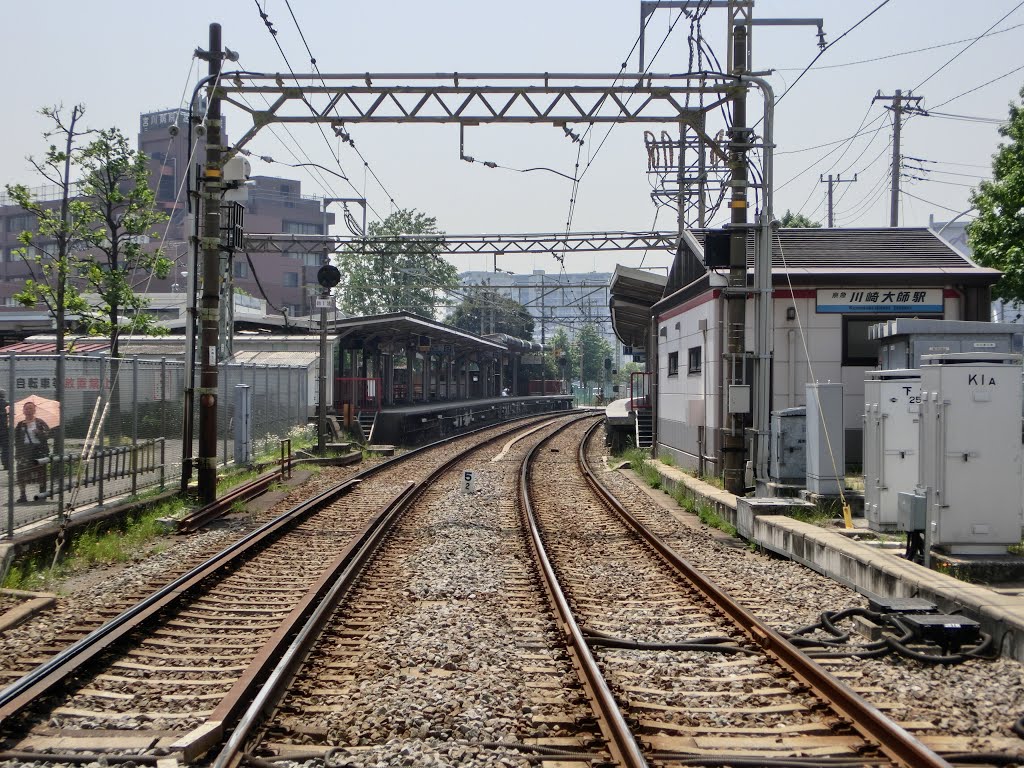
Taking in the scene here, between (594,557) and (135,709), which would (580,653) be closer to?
(135,709)

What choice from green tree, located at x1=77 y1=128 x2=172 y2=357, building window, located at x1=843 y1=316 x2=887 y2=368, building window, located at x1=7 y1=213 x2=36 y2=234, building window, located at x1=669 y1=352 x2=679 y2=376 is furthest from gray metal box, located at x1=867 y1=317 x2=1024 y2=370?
building window, located at x1=7 y1=213 x2=36 y2=234

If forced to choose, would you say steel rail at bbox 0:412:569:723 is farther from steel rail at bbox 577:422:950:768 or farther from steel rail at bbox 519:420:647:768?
steel rail at bbox 577:422:950:768

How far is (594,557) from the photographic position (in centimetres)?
1030

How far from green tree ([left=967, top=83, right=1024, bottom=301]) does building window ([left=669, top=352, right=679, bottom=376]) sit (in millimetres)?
7448

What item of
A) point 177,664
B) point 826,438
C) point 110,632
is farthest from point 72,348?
point 177,664

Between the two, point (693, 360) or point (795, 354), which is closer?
point (795, 354)

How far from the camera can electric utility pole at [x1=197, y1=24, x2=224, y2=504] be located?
13289 mm

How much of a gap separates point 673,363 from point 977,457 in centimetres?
1299

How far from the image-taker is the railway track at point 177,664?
474cm

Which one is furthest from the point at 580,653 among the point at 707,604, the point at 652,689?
the point at 707,604

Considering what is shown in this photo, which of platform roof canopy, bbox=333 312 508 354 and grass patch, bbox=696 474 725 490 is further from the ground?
platform roof canopy, bbox=333 312 508 354

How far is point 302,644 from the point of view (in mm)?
6199

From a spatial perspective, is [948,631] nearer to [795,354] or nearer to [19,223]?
[795,354]

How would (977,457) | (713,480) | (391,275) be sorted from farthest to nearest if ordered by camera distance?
(391,275)
(713,480)
(977,457)
